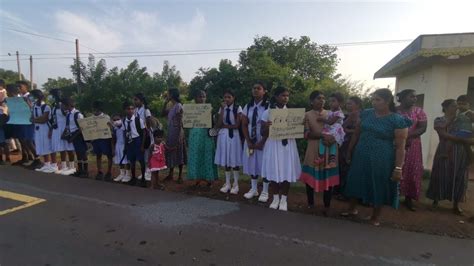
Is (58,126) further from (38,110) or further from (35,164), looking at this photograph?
(35,164)

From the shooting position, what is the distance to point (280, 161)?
4.96 meters

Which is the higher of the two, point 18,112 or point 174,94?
point 174,94

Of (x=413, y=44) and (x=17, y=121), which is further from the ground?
(x=413, y=44)

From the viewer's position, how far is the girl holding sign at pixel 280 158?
495 centimetres

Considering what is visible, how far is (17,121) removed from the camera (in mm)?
7812

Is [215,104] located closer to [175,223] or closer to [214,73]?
[214,73]

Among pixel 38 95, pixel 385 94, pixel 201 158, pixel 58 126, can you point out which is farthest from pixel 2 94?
pixel 385 94

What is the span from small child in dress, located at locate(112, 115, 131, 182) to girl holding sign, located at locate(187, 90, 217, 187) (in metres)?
1.44

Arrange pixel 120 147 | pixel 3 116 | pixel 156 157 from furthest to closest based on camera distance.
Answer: pixel 3 116, pixel 120 147, pixel 156 157

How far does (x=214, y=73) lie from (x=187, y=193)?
65.2ft

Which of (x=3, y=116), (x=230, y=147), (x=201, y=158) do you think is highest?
(x=3, y=116)

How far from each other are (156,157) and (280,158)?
2.31m

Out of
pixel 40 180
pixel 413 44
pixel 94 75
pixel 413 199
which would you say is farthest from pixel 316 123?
pixel 94 75

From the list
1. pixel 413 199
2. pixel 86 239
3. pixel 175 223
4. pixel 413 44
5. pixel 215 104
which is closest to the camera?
pixel 86 239
